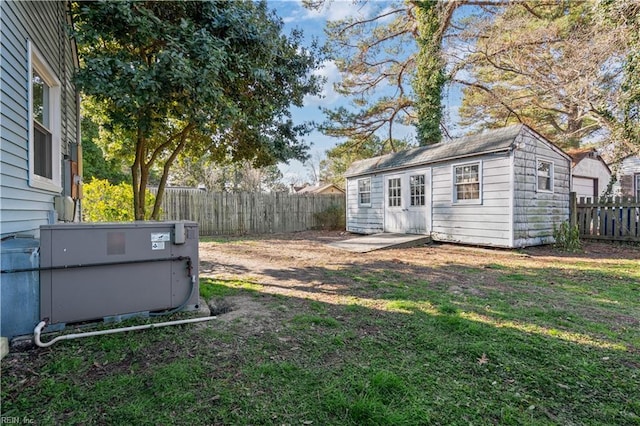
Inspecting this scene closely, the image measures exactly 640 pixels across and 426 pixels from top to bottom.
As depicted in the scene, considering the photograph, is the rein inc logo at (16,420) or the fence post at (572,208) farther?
the fence post at (572,208)

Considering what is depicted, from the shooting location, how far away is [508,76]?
43.5 ft

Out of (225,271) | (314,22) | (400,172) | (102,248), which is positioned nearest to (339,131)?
(314,22)

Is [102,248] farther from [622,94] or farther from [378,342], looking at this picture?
[622,94]

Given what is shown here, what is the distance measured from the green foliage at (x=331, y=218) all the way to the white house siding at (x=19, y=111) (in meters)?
11.5

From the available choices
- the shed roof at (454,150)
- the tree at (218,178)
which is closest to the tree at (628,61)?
the shed roof at (454,150)

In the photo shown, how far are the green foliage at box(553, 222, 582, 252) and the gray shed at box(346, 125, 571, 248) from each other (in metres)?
0.34

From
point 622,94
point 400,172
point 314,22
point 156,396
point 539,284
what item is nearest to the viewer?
point 156,396

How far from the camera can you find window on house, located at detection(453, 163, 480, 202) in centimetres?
870

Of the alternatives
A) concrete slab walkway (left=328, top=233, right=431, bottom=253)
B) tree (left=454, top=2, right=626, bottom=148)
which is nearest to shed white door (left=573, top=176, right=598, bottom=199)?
Result: tree (left=454, top=2, right=626, bottom=148)

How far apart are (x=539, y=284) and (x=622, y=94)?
6876 mm

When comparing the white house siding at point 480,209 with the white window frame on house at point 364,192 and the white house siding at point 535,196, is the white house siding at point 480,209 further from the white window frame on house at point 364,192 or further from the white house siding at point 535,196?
the white window frame on house at point 364,192

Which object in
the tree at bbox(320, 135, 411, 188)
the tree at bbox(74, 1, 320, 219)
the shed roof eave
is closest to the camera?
the tree at bbox(74, 1, 320, 219)

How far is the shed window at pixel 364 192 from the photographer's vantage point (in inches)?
488

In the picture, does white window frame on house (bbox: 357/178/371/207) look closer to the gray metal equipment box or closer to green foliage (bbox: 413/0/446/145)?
green foliage (bbox: 413/0/446/145)
